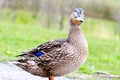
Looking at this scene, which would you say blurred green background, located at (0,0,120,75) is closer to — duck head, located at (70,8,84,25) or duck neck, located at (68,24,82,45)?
duck neck, located at (68,24,82,45)

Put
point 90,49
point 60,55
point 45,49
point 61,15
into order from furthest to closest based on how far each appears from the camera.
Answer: point 61,15, point 90,49, point 45,49, point 60,55

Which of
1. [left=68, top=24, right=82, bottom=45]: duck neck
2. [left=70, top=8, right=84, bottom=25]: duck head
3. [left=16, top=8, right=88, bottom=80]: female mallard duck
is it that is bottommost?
[left=16, top=8, right=88, bottom=80]: female mallard duck

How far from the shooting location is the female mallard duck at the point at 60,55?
26.5ft

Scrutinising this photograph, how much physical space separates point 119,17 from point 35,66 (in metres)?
25.1

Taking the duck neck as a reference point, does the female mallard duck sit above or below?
below

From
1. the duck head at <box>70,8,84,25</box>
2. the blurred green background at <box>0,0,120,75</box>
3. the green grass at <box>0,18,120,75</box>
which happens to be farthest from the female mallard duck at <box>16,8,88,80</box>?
the blurred green background at <box>0,0,120,75</box>

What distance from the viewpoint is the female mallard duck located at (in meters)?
8.09

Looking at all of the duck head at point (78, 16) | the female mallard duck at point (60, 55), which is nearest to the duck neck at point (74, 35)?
the female mallard duck at point (60, 55)

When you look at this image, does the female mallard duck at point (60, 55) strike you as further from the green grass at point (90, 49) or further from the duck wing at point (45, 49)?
the green grass at point (90, 49)

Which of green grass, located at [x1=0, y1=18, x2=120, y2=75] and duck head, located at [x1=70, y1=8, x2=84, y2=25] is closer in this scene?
duck head, located at [x1=70, y1=8, x2=84, y2=25]

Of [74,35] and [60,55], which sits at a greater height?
[74,35]

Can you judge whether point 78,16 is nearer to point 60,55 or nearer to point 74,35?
point 74,35

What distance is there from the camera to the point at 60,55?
8.15 m

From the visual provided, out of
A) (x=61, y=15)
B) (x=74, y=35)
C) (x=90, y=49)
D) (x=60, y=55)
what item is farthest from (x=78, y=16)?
(x=61, y=15)
